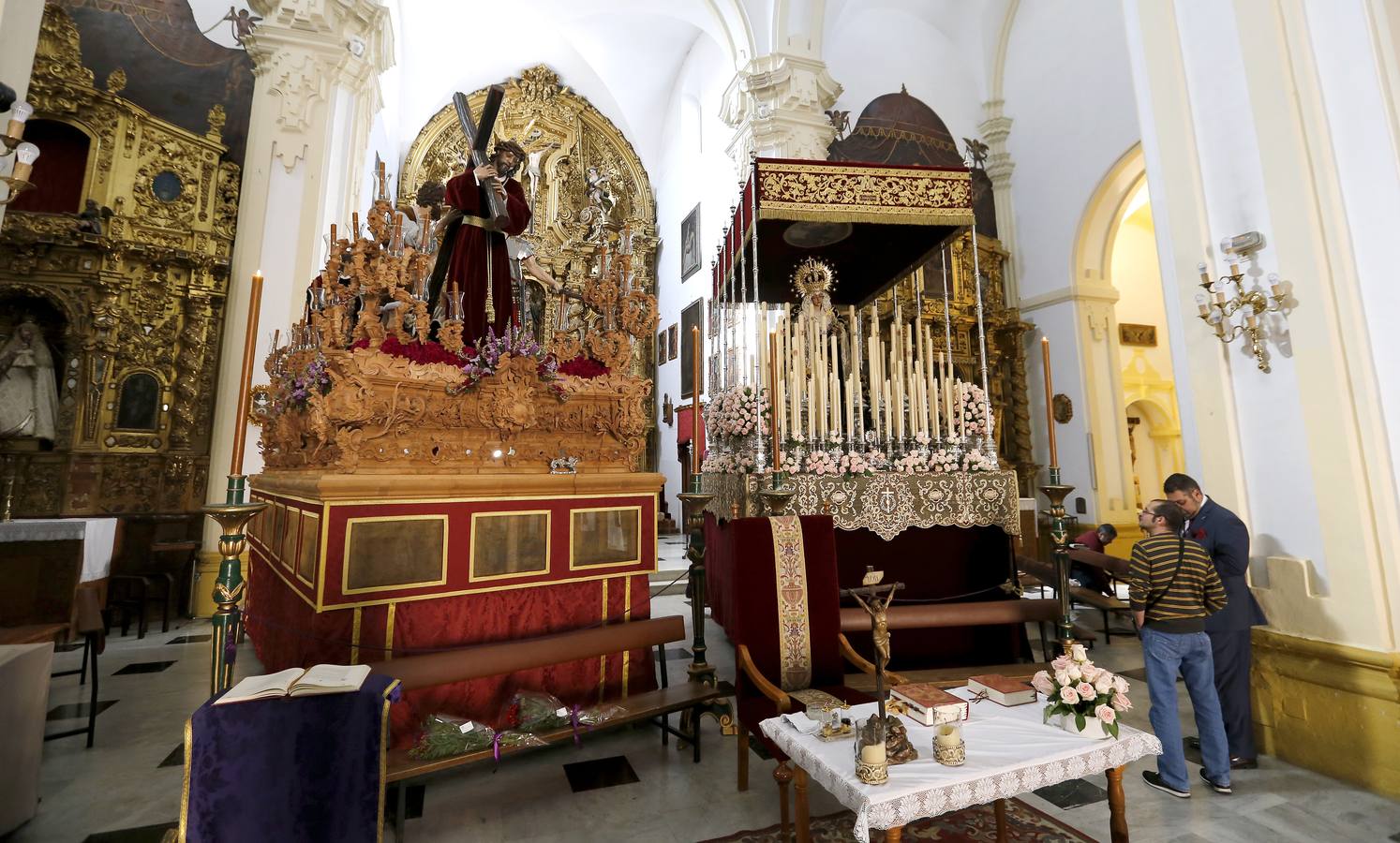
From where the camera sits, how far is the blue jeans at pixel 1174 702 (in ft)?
9.26

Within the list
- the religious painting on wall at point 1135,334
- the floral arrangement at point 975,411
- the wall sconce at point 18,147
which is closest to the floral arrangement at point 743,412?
the floral arrangement at point 975,411

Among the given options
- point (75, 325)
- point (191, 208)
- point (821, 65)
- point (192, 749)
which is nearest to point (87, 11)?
point (191, 208)

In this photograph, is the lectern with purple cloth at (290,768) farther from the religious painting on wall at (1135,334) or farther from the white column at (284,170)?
the religious painting on wall at (1135,334)

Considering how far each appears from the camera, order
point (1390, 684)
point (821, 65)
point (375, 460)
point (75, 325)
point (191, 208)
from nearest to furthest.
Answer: point (1390, 684) < point (375, 460) < point (75, 325) < point (191, 208) < point (821, 65)

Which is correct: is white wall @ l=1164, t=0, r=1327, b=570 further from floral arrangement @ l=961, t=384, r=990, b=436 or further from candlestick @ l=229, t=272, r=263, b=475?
candlestick @ l=229, t=272, r=263, b=475

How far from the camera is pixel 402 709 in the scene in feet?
9.48

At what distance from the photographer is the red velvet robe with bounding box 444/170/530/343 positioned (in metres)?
4.22

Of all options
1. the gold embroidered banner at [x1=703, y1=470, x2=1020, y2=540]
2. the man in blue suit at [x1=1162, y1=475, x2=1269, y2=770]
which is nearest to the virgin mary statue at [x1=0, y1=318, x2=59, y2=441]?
the gold embroidered banner at [x1=703, y1=470, x2=1020, y2=540]

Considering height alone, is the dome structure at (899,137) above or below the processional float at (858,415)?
above

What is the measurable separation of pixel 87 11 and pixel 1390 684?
13.4m

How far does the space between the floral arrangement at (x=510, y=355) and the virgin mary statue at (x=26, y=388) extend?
6805 mm

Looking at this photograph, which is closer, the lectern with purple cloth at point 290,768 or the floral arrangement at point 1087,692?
the lectern with purple cloth at point 290,768

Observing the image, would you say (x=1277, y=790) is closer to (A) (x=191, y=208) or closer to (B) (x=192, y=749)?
(B) (x=192, y=749)

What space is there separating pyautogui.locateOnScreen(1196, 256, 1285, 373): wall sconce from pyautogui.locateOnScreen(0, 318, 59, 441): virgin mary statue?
10.9 meters
